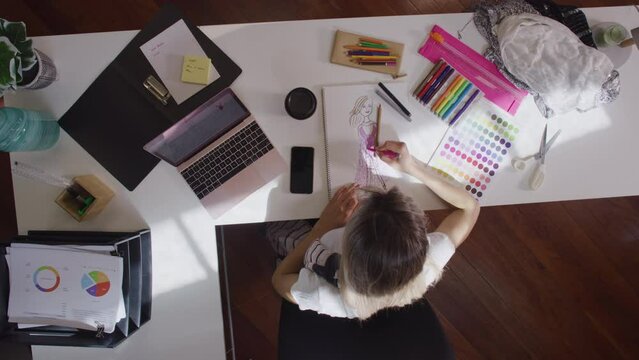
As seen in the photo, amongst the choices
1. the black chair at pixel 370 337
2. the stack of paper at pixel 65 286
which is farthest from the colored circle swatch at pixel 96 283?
the black chair at pixel 370 337

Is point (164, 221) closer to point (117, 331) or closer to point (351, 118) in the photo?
point (117, 331)

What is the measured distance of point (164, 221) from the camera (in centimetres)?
113

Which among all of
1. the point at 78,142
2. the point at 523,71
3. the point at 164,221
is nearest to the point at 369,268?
the point at 164,221

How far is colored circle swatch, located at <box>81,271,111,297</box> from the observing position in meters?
1.00

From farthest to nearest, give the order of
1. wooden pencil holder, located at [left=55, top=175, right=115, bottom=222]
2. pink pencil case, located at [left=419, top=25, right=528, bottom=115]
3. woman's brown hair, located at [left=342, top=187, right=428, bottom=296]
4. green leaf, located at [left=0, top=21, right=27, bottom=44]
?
pink pencil case, located at [left=419, top=25, right=528, bottom=115], wooden pencil holder, located at [left=55, top=175, right=115, bottom=222], green leaf, located at [left=0, top=21, right=27, bottom=44], woman's brown hair, located at [left=342, top=187, right=428, bottom=296]

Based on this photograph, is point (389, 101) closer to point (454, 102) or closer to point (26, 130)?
point (454, 102)

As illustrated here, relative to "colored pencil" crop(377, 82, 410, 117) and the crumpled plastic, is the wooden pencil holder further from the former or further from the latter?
the crumpled plastic

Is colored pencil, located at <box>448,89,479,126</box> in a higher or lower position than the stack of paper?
higher

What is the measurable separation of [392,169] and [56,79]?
37.9 inches

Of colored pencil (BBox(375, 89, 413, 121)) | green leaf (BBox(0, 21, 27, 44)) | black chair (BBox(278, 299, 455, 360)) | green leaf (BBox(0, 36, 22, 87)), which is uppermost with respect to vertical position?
green leaf (BBox(0, 21, 27, 44))

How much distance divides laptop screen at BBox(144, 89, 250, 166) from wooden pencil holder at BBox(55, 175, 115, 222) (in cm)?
17

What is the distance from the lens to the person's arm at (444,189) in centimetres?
112

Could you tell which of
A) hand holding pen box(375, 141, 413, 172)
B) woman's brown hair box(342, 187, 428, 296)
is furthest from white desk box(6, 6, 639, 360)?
woman's brown hair box(342, 187, 428, 296)

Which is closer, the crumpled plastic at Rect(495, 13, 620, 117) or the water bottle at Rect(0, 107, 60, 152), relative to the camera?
the water bottle at Rect(0, 107, 60, 152)
